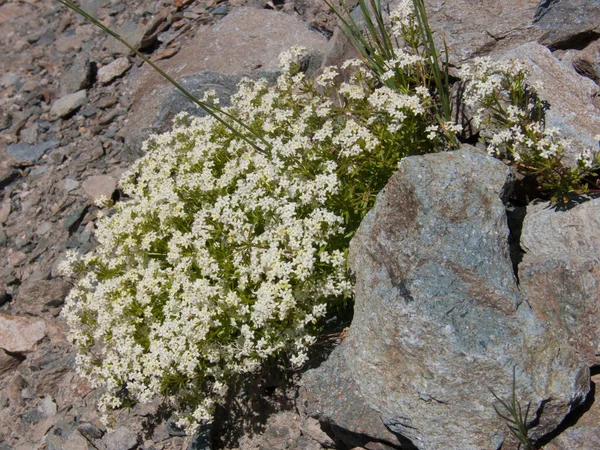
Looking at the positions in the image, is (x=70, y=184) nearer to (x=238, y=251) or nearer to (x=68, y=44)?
(x=68, y=44)

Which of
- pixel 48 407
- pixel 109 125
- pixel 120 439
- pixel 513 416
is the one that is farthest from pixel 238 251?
pixel 109 125

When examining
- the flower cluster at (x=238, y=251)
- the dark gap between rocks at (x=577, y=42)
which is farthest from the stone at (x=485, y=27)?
the flower cluster at (x=238, y=251)

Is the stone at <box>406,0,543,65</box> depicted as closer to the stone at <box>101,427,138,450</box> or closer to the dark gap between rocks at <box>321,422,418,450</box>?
the dark gap between rocks at <box>321,422,418,450</box>

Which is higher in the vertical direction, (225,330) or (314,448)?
(225,330)

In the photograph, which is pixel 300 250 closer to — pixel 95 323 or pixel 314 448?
pixel 314 448

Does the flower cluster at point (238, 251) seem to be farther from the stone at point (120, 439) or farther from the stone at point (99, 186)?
the stone at point (99, 186)

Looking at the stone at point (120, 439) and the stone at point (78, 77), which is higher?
the stone at point (78, 77)

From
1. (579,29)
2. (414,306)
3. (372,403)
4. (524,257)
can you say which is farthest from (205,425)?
(579,29)
